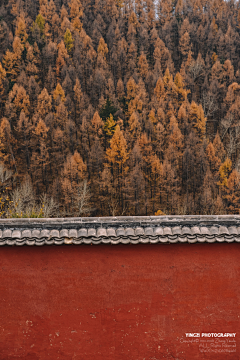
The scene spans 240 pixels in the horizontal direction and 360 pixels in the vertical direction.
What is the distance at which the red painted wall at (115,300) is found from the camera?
5.54 m

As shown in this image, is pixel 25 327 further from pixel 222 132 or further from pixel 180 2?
pixel 180 2

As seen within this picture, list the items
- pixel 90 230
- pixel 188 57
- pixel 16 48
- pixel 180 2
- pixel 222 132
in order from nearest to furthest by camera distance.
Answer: pixel 90 230
pixel 222 132
pixel 16 48
pixel 188 57
pixel 180 2

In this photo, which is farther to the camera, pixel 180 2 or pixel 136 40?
pixel 180 2

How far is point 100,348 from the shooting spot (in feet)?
18.4

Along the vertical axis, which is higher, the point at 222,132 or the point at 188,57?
the point at 188,57

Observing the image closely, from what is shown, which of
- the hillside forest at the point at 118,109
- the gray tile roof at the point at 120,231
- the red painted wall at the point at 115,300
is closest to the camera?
the gray tile roof at the point at 120,231

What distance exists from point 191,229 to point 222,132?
179ft

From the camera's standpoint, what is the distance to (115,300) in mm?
5582

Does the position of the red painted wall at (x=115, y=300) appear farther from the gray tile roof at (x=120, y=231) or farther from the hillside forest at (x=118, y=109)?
the hillside forest at (x=118, y=109)

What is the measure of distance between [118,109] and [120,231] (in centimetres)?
5238

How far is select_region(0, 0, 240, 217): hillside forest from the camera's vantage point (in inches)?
1650

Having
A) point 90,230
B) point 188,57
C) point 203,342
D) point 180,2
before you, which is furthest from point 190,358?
point 180,2

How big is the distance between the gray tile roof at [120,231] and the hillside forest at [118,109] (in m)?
18.7

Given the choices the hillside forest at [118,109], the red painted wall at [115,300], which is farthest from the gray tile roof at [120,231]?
the hillside forest at [118,109]
